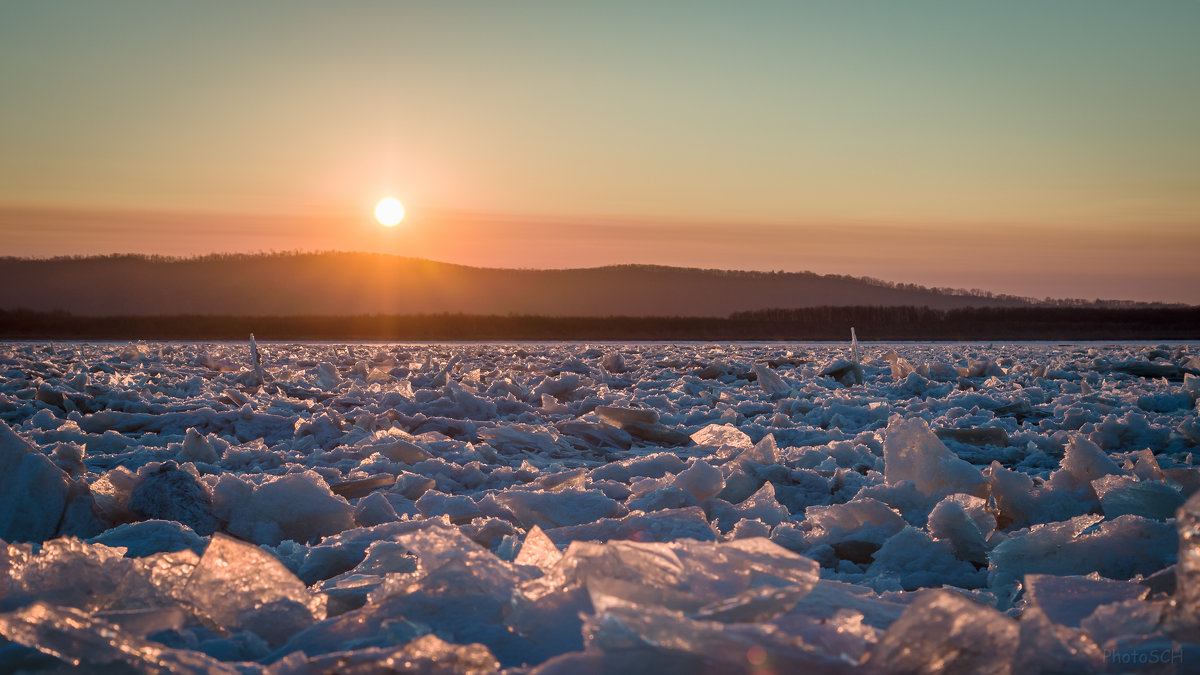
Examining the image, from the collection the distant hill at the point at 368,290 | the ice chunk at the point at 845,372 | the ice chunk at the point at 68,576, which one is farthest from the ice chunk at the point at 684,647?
the distant hill at the point at 368,290

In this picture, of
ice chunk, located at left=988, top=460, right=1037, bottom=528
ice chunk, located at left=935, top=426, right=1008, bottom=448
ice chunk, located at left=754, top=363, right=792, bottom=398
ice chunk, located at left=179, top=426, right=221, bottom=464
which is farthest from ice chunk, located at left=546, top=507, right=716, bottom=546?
ice chunk, located at left=754, top=363, right=792, bottom=398

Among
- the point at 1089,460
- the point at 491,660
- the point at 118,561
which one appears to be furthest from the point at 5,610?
the point at 1089,460

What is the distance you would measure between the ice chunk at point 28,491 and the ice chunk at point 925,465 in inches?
121

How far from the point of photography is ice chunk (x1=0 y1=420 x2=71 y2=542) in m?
2.74

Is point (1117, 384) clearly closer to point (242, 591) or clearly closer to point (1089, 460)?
point (1089, 460)

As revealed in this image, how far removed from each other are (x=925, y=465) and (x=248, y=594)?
2.56 meters

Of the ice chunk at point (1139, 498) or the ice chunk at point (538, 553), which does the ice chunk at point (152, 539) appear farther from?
the ice chunk at point (1139, 498)

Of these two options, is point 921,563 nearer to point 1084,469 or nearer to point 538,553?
point 1084,469

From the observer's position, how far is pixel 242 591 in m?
1.55

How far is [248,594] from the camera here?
1.55m

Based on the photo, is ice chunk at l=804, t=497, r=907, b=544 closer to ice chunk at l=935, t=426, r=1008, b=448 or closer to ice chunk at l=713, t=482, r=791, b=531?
ice chunk at l=713, t=482, r=791, b=531

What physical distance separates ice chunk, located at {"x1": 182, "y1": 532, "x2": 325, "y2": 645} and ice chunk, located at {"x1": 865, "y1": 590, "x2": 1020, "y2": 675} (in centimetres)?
104

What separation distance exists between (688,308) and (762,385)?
70.5m

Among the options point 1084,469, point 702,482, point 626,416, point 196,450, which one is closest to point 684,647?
point 702,482
